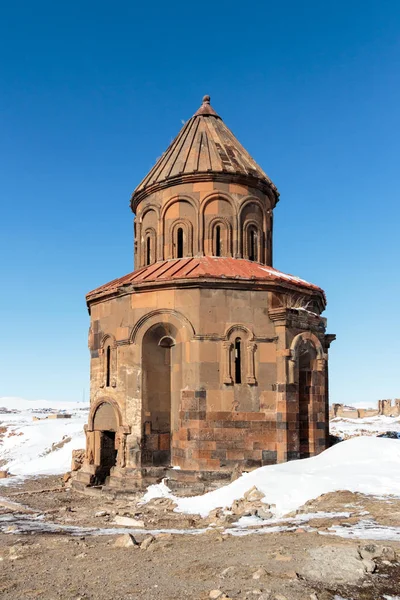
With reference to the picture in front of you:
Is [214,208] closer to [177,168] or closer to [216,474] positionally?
[177,168]

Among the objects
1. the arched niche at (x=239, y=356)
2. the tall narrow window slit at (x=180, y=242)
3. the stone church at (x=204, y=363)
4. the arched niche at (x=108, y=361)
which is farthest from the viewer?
the tall narrow window slit at (x=180, y=242)

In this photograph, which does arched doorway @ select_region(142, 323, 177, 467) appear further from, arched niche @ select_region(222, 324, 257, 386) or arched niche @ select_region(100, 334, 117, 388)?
arched niche @ select_region(222, 324, 257, 386)

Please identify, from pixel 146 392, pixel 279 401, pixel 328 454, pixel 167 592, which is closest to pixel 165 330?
pixel 146 392

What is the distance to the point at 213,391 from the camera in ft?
40.3

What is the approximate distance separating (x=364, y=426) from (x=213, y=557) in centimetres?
2512

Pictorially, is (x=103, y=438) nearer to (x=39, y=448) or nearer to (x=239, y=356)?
(x=239, y=356)

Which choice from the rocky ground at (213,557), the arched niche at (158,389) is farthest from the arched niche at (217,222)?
the rocky ground at (213,557)

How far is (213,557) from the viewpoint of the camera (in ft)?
20.3

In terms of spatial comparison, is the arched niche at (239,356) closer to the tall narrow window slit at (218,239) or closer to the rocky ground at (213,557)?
the tall narrow window slit at (218,239)

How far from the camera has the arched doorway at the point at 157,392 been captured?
12.6 meters

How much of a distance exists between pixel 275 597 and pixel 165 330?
8561 millimetres

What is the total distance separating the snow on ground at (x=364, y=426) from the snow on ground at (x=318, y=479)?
Result: 14325mm

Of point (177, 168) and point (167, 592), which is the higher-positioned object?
point (177, 168)

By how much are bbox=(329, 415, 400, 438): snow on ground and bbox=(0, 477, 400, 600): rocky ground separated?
17390mm
